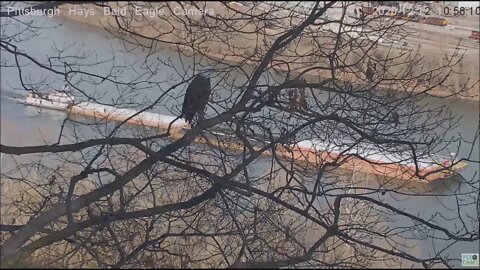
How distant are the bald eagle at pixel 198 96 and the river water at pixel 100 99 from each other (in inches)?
6.0

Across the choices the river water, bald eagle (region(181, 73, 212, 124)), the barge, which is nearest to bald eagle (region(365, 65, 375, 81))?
the barge

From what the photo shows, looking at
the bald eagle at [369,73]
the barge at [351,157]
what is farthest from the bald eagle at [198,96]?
the bald eagle at [369,73]

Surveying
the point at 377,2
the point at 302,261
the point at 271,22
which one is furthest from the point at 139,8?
the point at 302,261

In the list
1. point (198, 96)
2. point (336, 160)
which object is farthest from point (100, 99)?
point (336, 160)

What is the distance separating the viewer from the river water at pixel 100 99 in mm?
2738

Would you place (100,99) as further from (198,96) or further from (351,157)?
(351,157)

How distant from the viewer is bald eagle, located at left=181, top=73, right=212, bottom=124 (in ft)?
6.55

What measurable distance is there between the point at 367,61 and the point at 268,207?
55 centimetres

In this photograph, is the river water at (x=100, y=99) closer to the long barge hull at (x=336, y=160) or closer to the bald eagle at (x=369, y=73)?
the long barge hull at (x=336, y=160)

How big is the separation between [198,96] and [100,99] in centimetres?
134

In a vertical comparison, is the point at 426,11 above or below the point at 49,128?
below

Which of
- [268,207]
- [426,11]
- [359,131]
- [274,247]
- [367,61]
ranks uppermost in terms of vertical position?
[426,11]

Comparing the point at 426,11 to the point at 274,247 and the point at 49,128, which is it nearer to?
the point at 274,247

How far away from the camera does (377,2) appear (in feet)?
6.06
